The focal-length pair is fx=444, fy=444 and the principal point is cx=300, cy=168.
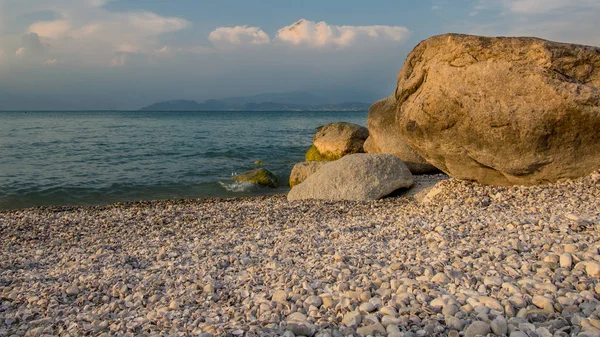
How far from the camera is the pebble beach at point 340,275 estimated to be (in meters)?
3.95

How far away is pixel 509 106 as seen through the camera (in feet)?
28.0

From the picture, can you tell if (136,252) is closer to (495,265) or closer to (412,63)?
(495,265)

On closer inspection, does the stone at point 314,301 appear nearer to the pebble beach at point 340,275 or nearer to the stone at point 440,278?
the pebble beach at point 340,275

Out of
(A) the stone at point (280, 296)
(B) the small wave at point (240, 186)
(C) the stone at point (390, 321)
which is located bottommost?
(B) the small wave at point (240, 186)

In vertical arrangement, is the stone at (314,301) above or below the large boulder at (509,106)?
below

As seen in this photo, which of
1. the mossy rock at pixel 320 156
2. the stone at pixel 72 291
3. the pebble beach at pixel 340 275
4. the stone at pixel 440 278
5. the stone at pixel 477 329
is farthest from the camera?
the mossy rock at pixel 320 156

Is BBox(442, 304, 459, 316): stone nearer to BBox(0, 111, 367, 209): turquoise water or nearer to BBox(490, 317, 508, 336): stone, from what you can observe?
BBox(490, 317, 508, 336): stone

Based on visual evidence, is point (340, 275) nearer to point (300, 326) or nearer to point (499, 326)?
point (300, 326)

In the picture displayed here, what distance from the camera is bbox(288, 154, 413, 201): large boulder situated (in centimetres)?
1261

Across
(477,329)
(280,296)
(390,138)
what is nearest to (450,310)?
(477,329)

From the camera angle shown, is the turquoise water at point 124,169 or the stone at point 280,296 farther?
the turquoise water at point 124,169

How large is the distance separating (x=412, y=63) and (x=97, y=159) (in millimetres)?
20505

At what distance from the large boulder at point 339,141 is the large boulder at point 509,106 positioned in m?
11.7

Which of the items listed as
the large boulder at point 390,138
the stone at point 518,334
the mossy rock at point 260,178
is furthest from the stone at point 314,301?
the mossy rock at point 260,178
